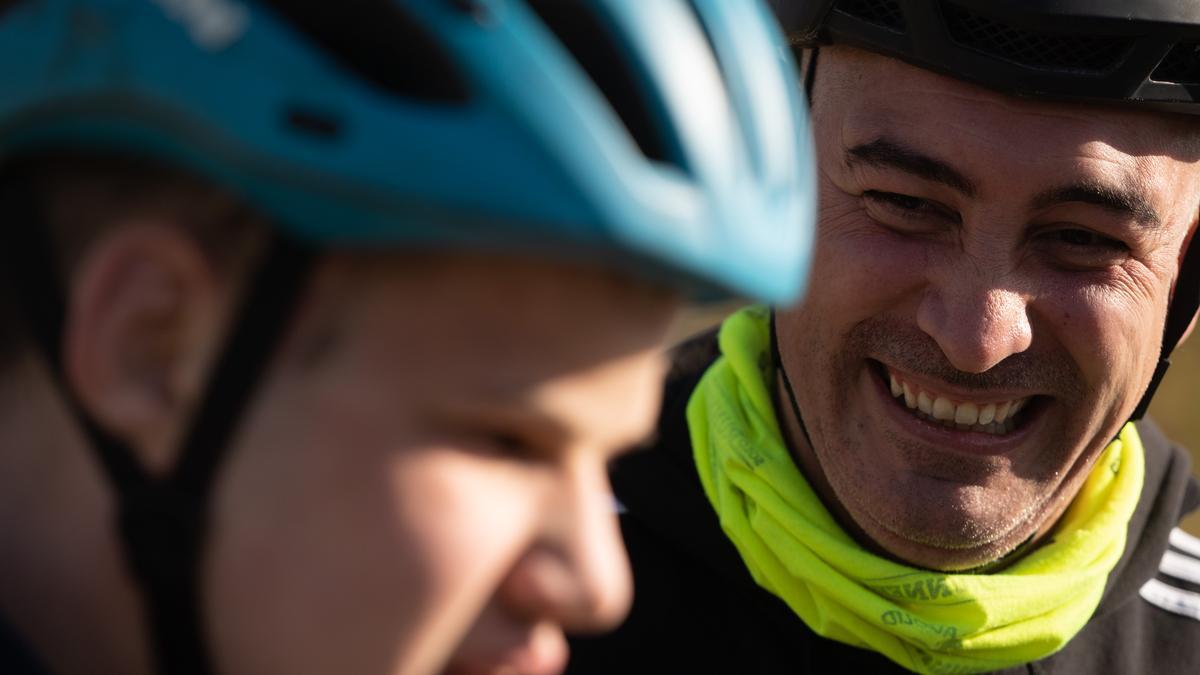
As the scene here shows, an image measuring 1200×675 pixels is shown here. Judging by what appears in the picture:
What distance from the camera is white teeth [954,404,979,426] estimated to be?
10.7 ft

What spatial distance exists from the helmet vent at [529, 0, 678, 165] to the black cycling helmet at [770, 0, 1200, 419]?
1.58 metres

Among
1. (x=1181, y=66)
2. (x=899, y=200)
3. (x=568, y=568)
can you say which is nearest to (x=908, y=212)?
(x=899, y=200)

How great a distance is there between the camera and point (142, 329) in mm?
1494

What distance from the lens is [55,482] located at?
154cm

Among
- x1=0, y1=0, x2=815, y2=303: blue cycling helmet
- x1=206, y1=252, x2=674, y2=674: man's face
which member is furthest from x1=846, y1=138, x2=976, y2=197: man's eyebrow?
x1=206, y1=252, x2=674, y2=674: man's face

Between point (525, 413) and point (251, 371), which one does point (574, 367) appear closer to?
point (525, 413)

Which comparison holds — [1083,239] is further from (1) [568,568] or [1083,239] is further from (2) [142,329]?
(2) [142,329]

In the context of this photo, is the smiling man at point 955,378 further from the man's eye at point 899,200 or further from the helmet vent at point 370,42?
the helmet vent at point 370,42

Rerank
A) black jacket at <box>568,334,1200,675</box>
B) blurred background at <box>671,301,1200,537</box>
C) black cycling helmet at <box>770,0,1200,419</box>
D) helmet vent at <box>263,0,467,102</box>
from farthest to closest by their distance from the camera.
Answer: blurred background at <box>671,301,1200,537</box>, black jacket at <box>568,334,1200,675</box>, black cycling helmet at <box>770,0,1200,419</box>, helmet vent at <box>263,0,467,102</box>

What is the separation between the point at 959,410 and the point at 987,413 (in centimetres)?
7

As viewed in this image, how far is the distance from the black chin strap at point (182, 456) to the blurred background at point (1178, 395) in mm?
8161

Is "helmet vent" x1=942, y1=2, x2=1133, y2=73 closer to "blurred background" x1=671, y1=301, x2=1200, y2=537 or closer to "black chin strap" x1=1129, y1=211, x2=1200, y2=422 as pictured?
"black chin strap" x1=1129, y1=211, x2=1200, y2=422

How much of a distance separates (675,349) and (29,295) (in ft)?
8.76

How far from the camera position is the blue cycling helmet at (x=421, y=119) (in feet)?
4.62
